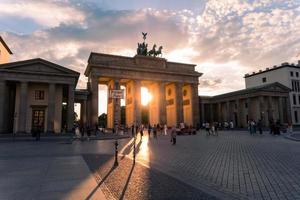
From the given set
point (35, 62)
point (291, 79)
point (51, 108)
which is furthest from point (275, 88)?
point (35, 62)

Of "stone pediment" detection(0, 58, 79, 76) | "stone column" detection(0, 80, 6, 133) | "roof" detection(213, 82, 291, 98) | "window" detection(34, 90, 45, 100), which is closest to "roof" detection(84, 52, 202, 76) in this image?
"roof" detection(213, 82, 291, 98)

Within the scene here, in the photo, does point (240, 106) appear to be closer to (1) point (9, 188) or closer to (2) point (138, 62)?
(2) point (138, 62)

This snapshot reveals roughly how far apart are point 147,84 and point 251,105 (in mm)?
30047

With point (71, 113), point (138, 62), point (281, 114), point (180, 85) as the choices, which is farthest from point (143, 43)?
point (281, 114)

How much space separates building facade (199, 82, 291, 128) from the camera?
57031 mm

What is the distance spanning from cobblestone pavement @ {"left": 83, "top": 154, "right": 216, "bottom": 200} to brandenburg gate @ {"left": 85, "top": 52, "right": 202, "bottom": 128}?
131 ft

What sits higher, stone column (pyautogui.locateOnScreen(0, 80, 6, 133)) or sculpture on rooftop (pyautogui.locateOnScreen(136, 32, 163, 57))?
sculpture on rooftop (pyautogui.locateOnScreen(136, 32, 163, 57))

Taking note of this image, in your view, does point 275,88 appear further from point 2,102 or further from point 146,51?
point 2,102

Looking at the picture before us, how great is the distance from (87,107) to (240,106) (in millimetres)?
42974

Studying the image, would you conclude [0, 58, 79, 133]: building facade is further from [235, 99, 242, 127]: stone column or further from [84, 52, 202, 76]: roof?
[235, 99, 242, 127]: stone column

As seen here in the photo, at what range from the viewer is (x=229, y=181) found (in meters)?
7.06

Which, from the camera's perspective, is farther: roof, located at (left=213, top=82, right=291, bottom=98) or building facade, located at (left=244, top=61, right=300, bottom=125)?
building facade, located at (left=244, top=61, right=300, bottom=125)

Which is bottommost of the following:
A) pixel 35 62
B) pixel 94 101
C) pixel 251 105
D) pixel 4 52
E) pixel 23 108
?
pixel 23 108

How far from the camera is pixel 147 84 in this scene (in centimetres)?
6369
